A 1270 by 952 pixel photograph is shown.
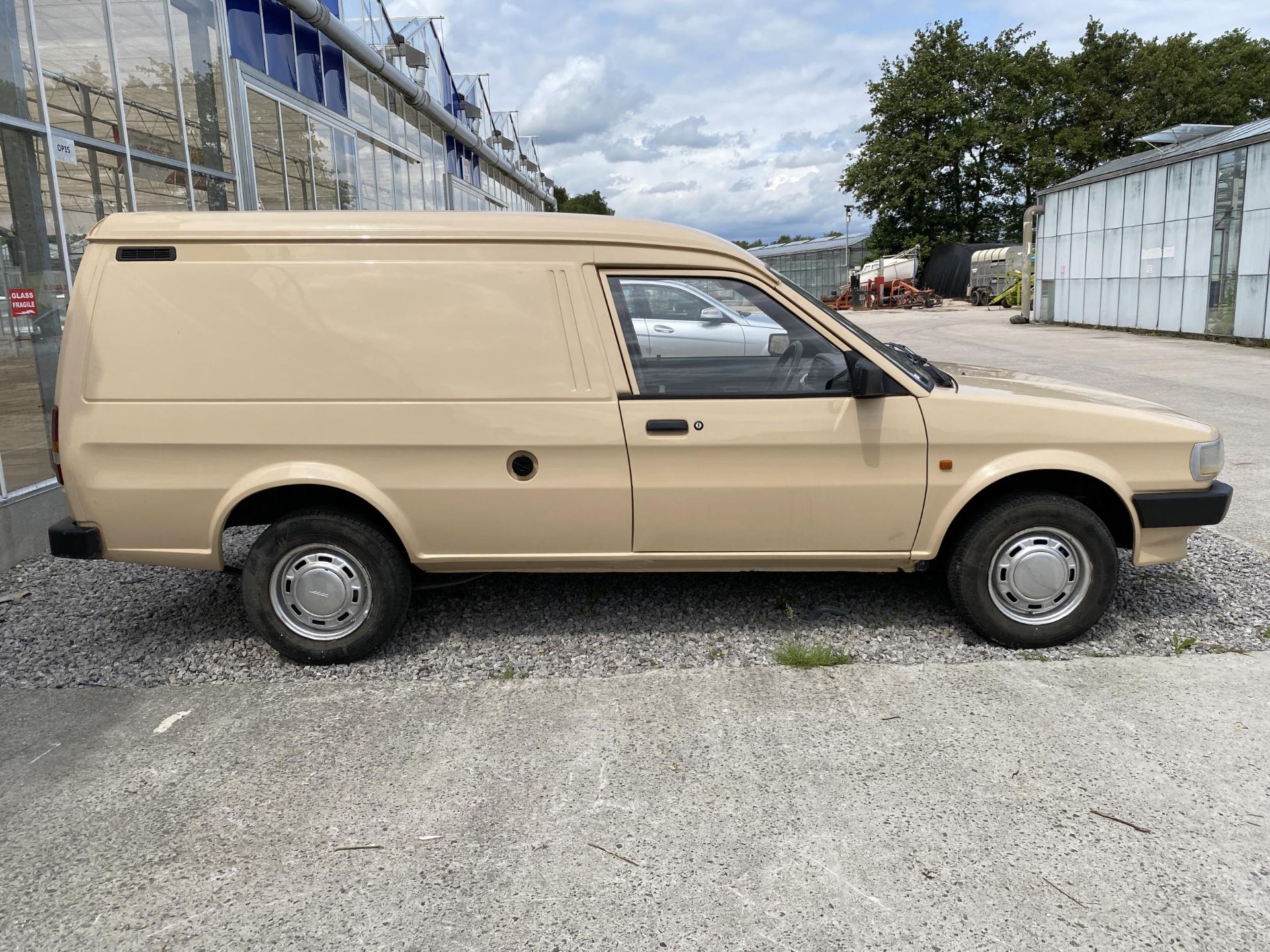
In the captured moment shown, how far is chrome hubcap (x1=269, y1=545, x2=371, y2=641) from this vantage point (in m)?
4.30

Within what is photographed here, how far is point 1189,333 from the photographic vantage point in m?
22.0

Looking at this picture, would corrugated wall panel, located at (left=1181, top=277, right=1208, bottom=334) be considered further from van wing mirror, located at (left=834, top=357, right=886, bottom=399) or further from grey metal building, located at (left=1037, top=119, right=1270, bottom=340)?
van wing mirror, located at (left=834, top=357, right=886, bottom=399)

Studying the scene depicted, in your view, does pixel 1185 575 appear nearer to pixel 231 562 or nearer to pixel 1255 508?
pixel 1255 508

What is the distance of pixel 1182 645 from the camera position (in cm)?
442

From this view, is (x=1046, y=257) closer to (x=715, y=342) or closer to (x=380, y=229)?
(x=715, y=342)

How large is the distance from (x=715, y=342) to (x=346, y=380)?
164 centimetres

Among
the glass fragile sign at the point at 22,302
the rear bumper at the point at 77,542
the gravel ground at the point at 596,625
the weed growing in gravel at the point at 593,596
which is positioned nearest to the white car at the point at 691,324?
the gravel ground at the point at 596,625

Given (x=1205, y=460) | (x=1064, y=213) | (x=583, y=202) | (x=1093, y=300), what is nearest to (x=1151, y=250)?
(x=1093, y=300)

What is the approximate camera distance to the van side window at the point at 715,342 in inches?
165

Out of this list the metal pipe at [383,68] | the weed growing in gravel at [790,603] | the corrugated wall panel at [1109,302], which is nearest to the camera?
the weed growing in gravel at [790,603]

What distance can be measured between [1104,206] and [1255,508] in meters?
22.0

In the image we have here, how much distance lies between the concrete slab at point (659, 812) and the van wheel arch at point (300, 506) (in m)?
0.77

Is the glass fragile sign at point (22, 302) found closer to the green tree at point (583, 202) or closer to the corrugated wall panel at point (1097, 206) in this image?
the corrugated wall panel at point (1097, 206)

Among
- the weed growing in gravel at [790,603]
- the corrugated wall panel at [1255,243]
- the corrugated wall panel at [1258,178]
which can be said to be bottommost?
the weed growing in gravel at [790,603]
